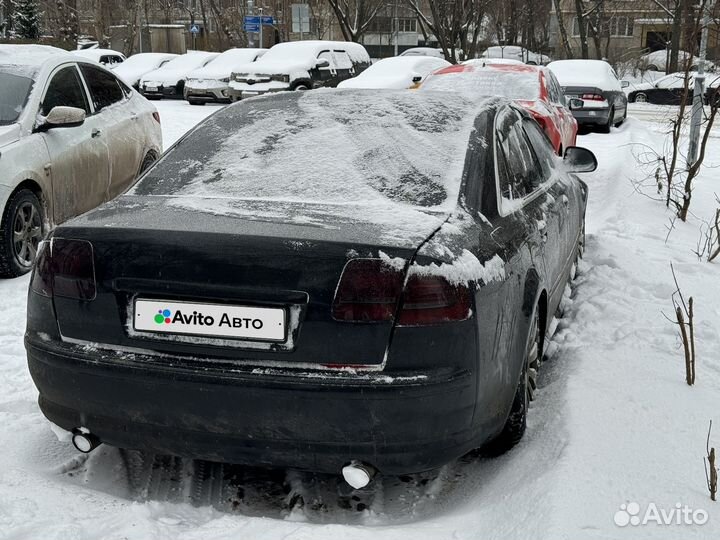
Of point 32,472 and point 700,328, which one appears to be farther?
point 700,328

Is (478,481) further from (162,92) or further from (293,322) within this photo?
(162,92)

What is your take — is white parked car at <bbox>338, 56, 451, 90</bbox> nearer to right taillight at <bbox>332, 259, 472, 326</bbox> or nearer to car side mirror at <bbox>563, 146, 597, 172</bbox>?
car side mirror at <bbox>563, 146, 597, 172</bbox>

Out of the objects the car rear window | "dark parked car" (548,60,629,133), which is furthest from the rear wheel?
the car rear window

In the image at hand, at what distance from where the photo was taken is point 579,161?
5.31 m

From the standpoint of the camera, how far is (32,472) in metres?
3.21

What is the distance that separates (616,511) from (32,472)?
83.6 inches

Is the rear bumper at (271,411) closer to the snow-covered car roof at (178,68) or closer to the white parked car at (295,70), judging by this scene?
the white parked car at (295,70)

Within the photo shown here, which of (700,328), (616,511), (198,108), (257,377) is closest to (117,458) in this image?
(257,377)

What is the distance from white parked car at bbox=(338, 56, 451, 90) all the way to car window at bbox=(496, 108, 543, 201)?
14552 mm

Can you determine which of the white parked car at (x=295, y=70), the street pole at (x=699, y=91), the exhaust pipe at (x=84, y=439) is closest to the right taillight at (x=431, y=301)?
the exhaust pipe at (x=84, y=439)

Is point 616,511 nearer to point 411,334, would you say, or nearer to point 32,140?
point 411,334

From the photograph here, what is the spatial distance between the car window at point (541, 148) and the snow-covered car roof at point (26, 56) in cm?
414

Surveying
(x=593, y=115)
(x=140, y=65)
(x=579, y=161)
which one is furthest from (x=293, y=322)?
(x=140, y=65)

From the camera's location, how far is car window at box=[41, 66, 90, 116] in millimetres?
6723
